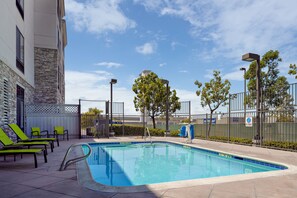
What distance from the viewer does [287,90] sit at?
7988 mm

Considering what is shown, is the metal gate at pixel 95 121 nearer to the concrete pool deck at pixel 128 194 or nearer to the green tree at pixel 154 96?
the green tree at pixel 154 96

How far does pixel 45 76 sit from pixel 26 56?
2.83 meters

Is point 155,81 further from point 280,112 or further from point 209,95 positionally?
point 280,112

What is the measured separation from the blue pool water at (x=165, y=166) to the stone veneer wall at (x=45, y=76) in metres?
7.29

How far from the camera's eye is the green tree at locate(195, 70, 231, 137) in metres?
16.5

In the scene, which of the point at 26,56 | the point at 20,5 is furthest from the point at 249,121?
the point at 20,5

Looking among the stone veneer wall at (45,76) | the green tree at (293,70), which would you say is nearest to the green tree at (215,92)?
the green tree at (293,70)

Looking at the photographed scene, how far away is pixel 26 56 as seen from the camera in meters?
10.9

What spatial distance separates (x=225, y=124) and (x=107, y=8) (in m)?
8.10

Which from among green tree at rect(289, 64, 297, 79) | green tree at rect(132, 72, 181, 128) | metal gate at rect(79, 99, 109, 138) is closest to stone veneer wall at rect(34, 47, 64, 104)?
metal gate at rect(79, 99, 109, 138)

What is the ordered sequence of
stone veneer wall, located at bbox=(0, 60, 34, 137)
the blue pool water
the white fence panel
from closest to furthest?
the blue pool water, stone veneer wall, located at bbox=(0, 60, 34, 137), the white fence panel

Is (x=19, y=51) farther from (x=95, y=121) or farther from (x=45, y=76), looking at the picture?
(x=95, y=121)

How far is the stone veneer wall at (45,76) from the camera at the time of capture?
13391 millimetres

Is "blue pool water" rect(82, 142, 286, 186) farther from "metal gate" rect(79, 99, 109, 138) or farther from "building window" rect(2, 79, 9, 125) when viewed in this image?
"metal gate" rect(79, 99, 109, 138)
